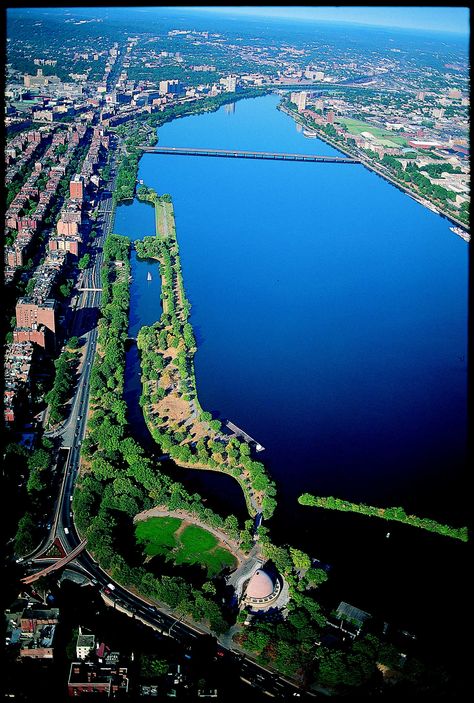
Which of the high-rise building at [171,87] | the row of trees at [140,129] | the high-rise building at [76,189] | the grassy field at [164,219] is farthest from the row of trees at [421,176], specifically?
the high-rise building at [76,189]

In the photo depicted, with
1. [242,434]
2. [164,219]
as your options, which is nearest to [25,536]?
[242,434]

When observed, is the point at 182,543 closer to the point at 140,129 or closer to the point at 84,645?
the point at 84,645

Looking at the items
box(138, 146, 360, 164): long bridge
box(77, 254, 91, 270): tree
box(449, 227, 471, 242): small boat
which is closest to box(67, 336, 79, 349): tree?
box(77, 254, 91, 270): tree

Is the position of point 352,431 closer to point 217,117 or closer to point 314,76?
point 217,117

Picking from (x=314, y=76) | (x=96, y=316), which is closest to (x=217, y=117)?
(x=314, y=76)

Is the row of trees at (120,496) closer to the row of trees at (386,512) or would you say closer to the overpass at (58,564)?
the overpass at (58,564)

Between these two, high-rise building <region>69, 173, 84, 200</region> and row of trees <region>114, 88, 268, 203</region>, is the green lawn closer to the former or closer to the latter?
high-rise building <region>69, 173, 84, 200</region>
